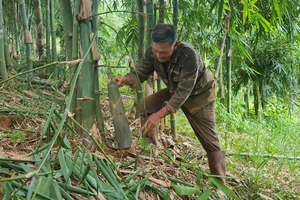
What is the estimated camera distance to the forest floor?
1848mm

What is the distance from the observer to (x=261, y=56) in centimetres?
528

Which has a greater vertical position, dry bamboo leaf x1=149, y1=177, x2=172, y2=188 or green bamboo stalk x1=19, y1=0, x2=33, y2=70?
green bamboo stalk x1=19, y1=0, x2=33, y2=70

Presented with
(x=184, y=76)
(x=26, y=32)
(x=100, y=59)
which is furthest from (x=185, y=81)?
(x=100, y=59)

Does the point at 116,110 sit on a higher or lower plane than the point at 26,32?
lower

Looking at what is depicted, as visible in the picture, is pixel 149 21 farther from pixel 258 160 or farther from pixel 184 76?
pixel 258 160

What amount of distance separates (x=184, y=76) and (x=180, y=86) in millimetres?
69

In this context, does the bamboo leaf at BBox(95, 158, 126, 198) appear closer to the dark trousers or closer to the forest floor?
the forest floor

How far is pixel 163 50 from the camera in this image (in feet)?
7.07

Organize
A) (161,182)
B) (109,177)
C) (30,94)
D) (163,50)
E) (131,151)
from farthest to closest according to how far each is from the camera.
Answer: (30,94), (163,50), (131,151), (161,182), (109,177)

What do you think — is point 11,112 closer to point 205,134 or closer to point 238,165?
point 205,134

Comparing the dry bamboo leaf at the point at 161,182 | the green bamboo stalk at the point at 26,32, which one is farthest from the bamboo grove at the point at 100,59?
the dry bamboo leaf at the point at 161,182

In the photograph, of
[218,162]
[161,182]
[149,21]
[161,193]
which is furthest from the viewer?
[149,21]

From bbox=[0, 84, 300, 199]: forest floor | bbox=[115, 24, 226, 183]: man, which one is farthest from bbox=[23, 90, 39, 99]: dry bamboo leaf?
bbox=[115, 24, 226, 183]: man

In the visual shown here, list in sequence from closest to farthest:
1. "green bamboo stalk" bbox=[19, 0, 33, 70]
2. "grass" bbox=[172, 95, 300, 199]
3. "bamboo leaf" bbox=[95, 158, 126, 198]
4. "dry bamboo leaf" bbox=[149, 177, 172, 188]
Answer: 1. "bamboo leaf" bbox=[95, 158, 126, 198]
2. "dry bamboo leaf" bbox=[149, 177, 172, 188]
3. "grass" bbox=[172, 95, 300, 199]
4. "green bamboo stalk" bbox=[19, 0, 33, 70]
